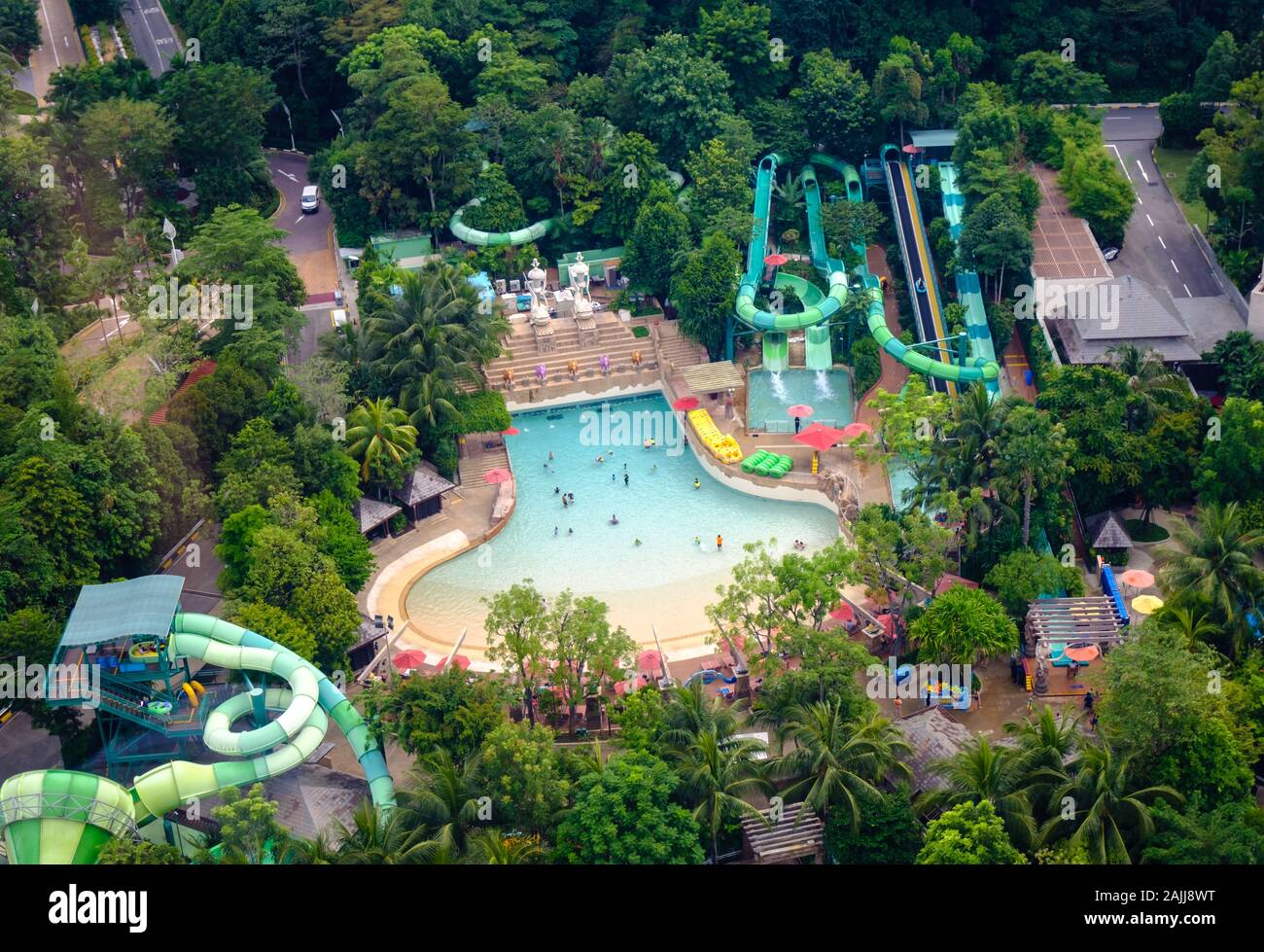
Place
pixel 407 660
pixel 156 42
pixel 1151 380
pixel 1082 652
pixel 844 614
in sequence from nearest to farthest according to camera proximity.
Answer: pixel 1082 652, pixel 407 660, pixel 844 614, pixel 1151 380, pixel 156 42

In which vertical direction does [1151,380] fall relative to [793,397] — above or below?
above

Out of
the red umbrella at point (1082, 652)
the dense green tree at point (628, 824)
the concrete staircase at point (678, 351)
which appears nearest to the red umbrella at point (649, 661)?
the dense green tree at point (628, 824)

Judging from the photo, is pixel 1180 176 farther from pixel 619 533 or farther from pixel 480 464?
pixel 480 464

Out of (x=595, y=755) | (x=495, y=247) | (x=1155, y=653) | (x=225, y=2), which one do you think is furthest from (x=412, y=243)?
(x=1155, y=653)

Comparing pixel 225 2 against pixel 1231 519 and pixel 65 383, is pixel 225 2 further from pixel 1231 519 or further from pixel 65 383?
pixel 1231 519

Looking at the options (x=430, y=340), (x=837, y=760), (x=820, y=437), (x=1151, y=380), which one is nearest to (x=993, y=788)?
(x=837, y=760)
